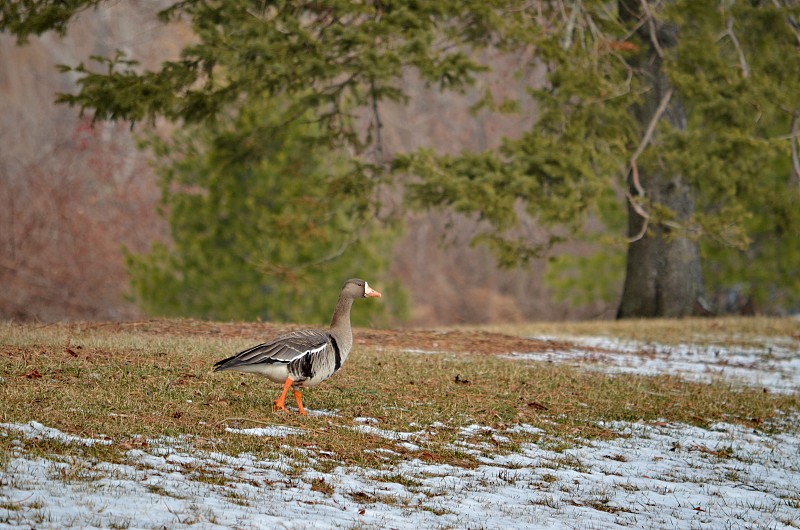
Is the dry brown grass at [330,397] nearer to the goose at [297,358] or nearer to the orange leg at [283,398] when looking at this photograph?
the orange leg at [283,398]

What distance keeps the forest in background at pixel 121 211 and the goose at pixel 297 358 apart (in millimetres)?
9710

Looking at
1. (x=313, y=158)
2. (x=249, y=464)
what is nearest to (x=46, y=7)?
(x=313, y=158)

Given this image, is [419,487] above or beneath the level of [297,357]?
beneath

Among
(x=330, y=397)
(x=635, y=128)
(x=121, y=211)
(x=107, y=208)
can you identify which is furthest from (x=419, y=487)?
(x=107, y=208)

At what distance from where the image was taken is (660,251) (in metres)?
21.3

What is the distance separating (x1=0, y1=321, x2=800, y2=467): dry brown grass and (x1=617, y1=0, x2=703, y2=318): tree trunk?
9.47m

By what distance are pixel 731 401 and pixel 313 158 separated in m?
13.6

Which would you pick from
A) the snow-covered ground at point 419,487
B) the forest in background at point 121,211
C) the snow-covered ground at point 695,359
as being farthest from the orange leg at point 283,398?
the forest in background at point 121,211

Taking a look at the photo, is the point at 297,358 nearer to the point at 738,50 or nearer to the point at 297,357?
the point at 297,357

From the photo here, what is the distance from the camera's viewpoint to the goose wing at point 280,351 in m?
7.28

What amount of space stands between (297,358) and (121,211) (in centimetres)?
2528

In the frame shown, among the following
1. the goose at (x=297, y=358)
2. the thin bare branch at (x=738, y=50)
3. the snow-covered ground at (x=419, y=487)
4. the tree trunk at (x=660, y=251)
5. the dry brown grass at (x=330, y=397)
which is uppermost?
the thin bare branch at (x=738, y=50)

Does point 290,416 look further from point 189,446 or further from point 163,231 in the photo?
point 163,231

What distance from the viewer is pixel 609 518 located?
243 inches
